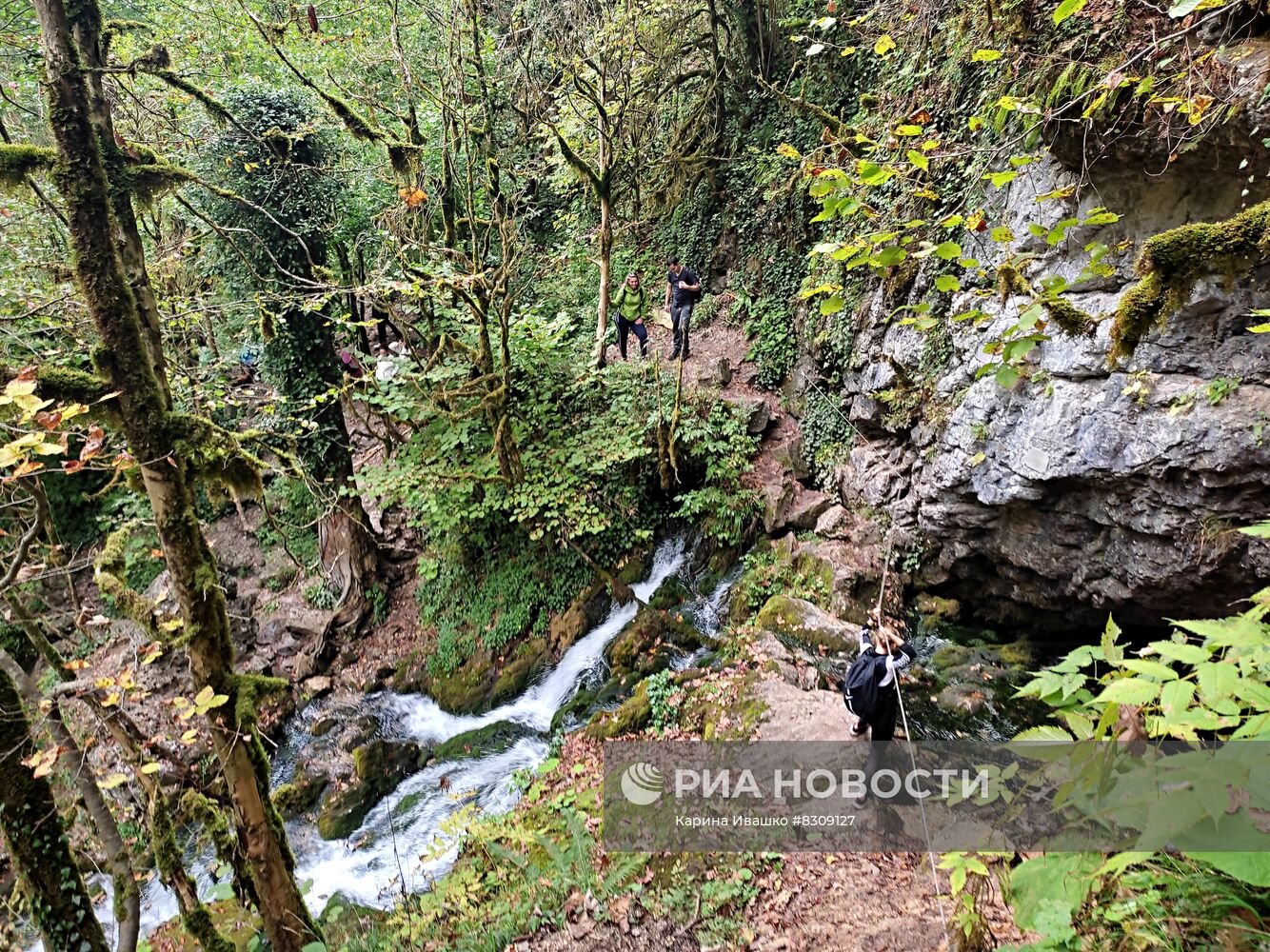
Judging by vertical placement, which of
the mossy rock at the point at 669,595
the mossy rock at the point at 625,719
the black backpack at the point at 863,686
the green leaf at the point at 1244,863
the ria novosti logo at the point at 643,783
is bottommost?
the mossy rock at the point at 625,719

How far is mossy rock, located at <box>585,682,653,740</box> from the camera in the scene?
21.8 feet

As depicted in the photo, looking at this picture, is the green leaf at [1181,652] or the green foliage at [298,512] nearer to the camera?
the green leaf at [1181,652]

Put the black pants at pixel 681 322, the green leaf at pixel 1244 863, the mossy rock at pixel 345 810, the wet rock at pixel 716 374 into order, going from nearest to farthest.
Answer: the green leaf at pixel 1244 863
the mossy rock at pixel 345 810
the wet rock at pixel 716 374
the black pants at pixel 681 322

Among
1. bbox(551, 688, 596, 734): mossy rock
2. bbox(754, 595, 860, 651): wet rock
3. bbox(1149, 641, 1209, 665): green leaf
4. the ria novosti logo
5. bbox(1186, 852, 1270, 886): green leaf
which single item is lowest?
bbox(551, 688, 596, 734): mossy rock

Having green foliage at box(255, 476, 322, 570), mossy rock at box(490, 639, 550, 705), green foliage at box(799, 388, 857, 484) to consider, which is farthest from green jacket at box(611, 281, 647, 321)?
green foliage at box(255, 476, 322, 570)

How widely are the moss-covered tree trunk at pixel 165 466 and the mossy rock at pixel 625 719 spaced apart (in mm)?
3274

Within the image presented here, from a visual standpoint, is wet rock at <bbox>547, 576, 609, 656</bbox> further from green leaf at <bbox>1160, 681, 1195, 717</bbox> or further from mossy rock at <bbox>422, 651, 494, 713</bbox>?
green leaf at <bbox>1160, 681, 1195, 717</bbox>

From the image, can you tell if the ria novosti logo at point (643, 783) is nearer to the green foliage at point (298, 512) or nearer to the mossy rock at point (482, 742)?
the mossy rock at point (482, 742)

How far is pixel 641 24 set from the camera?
1115 centimetres

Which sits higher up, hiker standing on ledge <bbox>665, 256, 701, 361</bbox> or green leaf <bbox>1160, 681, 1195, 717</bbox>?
hiker standing on ledge <bbox>665, 256, 701, 361</bbox>

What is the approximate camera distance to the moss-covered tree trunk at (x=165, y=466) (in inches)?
132

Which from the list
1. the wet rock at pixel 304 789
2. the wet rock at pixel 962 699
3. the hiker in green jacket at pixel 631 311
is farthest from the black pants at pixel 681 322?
the wet rock at pixel 304 789

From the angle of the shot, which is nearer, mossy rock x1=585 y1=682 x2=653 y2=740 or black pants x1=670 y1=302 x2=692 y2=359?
mossy rock x1=585 y1=682 x2=653 y2=740

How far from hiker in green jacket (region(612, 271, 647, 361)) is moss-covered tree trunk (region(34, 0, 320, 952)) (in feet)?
26.1
